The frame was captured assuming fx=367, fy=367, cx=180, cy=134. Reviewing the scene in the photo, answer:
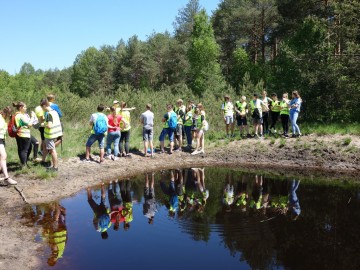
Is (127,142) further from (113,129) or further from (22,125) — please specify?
(22,125)

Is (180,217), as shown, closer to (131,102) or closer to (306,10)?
(131,102)

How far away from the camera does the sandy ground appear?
9703 millimetres

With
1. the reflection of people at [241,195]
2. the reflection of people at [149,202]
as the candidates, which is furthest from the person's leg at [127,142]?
the reflection of people at [241,195]

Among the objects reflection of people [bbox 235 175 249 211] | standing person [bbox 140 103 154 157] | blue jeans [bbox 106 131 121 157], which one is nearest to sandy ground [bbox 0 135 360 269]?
blue jeans [bbox 106 131 121 157]

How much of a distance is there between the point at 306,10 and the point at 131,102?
15.5m

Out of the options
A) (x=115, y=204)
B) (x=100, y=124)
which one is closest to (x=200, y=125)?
(x=100, y=124)

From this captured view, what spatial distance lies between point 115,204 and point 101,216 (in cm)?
93

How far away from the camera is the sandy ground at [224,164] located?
31.8 ft

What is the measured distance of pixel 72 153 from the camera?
1298 centimetres

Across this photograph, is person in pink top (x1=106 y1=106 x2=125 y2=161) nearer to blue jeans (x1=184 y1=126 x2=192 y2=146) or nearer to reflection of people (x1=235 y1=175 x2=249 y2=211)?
blue jeans (x1=184 y1=126 x2=192 y2=146)

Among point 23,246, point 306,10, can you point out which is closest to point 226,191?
point 23,246

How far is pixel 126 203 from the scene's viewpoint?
951cm

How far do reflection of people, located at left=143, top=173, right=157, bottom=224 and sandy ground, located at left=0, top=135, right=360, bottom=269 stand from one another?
1304 mm

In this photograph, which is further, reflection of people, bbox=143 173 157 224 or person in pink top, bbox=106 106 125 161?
person in pink top, bbox=106 106 125 161
